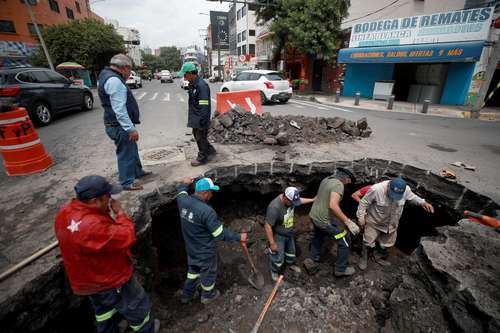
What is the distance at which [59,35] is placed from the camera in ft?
70.7

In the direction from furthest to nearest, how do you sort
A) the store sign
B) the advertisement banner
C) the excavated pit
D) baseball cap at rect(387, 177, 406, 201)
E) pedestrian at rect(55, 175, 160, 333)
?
the advertisement banner
the store sign
baseball cap at rect(387, 177, 406, 201)
the excavated pit
pedestrian at rect(55, 175, 160, 333)

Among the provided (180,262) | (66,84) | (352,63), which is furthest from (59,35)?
(180,262)

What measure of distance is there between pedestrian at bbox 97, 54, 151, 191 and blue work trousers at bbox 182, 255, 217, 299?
5.63 ft

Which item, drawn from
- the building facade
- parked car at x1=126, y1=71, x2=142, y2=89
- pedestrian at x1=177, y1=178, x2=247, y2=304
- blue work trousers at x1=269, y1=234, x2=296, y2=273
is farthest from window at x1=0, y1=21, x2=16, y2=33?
blue work trousers at x1=269, y1=234, x2=296, y2=273

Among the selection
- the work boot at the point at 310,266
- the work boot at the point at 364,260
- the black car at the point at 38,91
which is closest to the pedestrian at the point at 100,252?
the work boot at the point at 310,266

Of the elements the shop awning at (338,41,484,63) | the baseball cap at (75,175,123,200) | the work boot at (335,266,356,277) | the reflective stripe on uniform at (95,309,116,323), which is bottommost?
the work boot at (335,266,356,277)

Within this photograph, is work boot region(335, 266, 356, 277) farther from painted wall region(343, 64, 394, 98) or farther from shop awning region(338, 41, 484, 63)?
painted wall region(343, 64, 394, 98)

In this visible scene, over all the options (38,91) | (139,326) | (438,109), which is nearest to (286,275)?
(139,326)

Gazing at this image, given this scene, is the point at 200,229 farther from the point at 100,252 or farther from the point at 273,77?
the point at 273,77

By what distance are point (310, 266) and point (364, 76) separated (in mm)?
17228

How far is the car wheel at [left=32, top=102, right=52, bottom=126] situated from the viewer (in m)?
7.74

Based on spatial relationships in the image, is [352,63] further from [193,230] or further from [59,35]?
[59,35]

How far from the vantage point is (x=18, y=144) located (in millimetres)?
4371

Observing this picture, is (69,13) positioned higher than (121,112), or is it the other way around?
(69,13)
